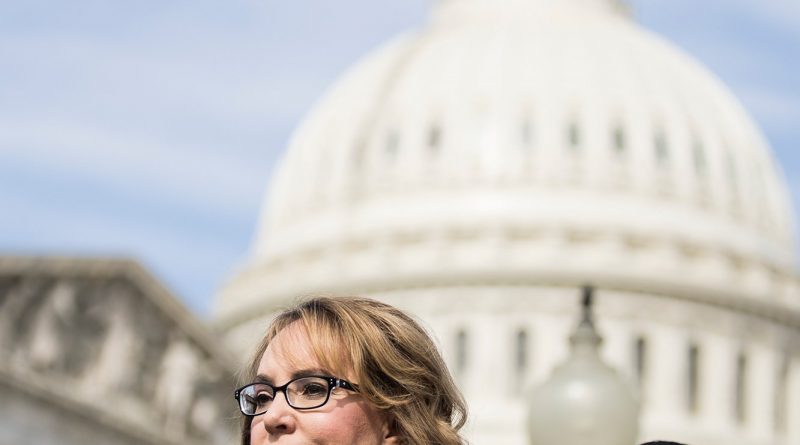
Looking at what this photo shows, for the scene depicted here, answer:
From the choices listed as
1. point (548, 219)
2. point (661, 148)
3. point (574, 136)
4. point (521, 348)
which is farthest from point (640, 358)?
point (661, 148)

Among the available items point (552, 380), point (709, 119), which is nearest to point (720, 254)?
point (709, 119)

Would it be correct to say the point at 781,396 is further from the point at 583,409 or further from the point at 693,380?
the point at 583,409

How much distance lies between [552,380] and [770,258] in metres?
68.6

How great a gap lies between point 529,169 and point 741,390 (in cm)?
1021

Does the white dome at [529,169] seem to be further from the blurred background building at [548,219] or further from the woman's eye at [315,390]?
the woman's eye at [315,390]

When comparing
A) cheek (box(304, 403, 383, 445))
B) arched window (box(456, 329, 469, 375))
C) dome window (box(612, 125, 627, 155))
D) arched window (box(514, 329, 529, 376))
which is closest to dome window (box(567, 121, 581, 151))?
dome window (box(612, 125, 627, 155))

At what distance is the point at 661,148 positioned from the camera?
81.0m

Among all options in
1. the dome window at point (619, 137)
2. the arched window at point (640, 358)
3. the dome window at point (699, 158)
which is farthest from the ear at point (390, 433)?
the dome window at point (699, 158)

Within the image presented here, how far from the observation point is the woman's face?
514 cm

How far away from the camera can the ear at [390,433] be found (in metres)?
5.23


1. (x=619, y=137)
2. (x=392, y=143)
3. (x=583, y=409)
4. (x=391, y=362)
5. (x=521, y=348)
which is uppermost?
(x=619, y=137)

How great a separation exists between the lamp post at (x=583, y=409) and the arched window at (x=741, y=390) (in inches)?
2532

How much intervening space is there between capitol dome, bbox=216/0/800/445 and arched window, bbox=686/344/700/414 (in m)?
0.09

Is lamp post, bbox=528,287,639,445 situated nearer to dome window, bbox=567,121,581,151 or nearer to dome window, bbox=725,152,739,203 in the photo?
dome window, bbox=567,121,581,151
